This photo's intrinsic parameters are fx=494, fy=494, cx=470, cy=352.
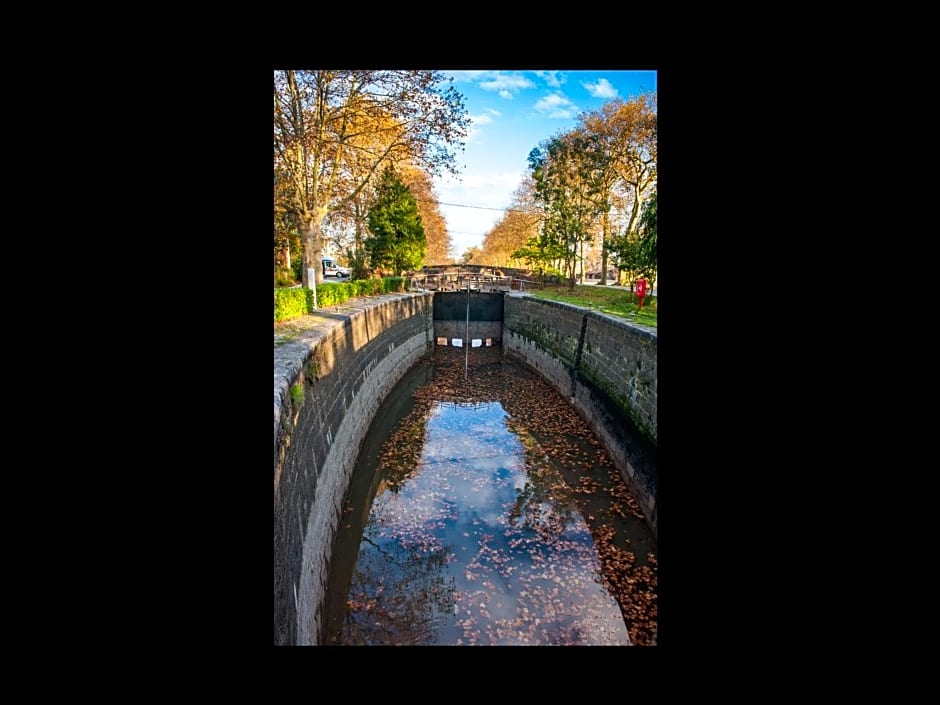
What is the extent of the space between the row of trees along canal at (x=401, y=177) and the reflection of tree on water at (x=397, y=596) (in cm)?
1055

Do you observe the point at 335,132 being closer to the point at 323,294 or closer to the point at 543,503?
the point at 323,294

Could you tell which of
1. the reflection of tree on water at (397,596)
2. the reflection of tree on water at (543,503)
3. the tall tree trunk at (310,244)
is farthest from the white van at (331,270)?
the reflection of tree on water at (397,596)

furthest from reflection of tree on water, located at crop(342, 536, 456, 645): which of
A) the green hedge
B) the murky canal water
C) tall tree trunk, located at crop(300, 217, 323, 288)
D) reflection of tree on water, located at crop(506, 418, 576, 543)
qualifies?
tall tree trunk, located at crop(300, 217, 323, 288)

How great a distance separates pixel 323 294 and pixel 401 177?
13447mm

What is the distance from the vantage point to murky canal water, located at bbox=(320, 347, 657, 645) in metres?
6.56

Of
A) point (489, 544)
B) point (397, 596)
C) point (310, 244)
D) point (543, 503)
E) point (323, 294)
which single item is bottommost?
point (397, 596)

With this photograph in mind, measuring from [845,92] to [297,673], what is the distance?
8.01 ft

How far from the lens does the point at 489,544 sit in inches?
329

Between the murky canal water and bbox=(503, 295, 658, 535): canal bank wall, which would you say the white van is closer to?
bbox=(503, 295, 658, 535): canal bank wall

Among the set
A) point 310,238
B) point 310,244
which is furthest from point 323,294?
point 310,238

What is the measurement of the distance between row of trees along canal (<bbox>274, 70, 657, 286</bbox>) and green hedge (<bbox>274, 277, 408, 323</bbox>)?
0.85 m

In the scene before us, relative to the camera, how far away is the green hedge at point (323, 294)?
40.6 ft

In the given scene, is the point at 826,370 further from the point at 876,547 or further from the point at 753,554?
the point at 753,554
